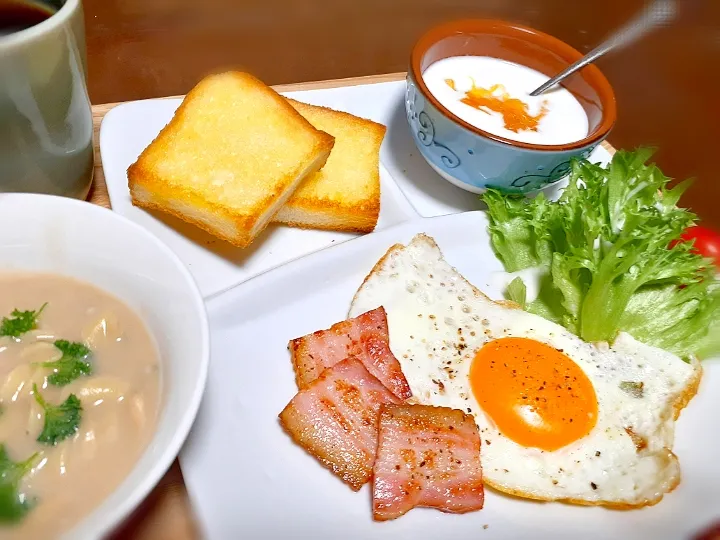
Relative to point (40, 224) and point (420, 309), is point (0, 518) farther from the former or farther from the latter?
point (420, 309)

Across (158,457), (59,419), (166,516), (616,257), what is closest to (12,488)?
(59,419)

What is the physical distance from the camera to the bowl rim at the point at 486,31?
1789 mm

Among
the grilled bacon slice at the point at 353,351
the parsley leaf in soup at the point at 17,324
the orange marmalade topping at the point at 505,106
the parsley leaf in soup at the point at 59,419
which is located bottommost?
the grilled bacon slice at the point at 353,351

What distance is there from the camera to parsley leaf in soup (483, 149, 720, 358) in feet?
5.84

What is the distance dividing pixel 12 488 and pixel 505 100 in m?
1.74

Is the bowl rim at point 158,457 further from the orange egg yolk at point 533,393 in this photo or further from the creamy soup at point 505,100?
the creamy soup at point 505,100

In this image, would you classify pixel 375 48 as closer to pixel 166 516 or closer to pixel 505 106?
pixel 505 106

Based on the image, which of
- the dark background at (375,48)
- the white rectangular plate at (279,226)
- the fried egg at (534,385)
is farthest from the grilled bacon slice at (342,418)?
the dark background at (375,48)

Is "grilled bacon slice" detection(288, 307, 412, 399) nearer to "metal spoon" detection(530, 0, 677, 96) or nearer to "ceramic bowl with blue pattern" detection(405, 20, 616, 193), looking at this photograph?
"ceramic bowl with blue pattern" detection(405, 20, 616, 193)

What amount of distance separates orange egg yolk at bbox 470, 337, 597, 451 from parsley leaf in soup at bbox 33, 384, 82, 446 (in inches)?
38.2

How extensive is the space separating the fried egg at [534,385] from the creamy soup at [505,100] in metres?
0.47

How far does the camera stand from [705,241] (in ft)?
6.79

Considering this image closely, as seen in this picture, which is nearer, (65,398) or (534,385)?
(65,398)

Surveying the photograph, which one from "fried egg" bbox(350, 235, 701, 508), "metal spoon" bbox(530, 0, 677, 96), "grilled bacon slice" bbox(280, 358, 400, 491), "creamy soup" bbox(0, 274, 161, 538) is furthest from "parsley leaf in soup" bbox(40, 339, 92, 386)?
"metal spoon" bbox(530, 0, 677, 96)
